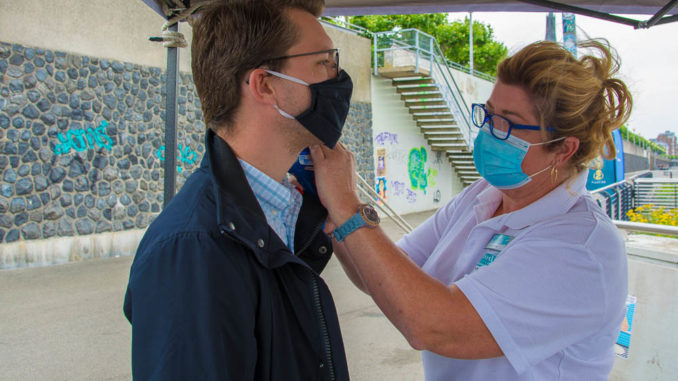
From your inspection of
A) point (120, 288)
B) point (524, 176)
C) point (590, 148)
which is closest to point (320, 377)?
point (524, 176)

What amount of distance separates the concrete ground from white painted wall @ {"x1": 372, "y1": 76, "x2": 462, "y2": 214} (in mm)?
8041

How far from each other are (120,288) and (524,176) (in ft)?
20.0

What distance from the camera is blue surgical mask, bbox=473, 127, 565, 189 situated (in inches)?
73.6

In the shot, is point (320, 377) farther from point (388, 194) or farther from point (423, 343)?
point (388, 194)

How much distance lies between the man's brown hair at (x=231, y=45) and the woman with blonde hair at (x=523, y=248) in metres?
0.35

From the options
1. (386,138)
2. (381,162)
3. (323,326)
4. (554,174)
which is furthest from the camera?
(386,138)

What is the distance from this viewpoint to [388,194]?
1495cm

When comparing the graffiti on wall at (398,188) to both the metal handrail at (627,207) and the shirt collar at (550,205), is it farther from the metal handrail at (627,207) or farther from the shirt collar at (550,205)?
the shirt collar at (550,205)

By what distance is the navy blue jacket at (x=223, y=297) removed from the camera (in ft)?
3.54

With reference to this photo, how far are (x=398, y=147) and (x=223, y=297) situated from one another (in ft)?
48.5

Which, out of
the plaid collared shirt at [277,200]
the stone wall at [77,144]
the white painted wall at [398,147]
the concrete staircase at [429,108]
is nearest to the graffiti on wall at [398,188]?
the white painted wall at [398,147]

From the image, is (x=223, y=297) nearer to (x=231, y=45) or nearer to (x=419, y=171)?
(x=231, y=45)

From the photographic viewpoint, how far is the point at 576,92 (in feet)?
5.63

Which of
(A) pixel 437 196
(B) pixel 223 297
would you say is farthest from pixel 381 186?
(B) pixel 223 297
